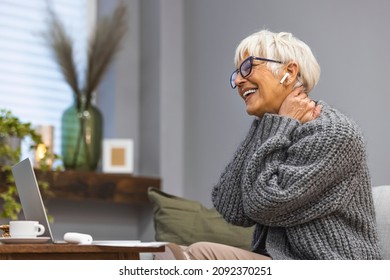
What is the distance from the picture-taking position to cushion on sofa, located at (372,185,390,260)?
2357 mm

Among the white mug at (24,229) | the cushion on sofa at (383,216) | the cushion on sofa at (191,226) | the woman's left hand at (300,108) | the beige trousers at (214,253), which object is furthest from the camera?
the cushion on sofa at (191,226)

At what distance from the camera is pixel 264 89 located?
7.36 ft

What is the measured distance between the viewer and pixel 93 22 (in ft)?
14.4

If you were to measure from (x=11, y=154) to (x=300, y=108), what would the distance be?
5.64 feet

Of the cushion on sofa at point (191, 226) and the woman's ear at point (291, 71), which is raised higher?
the woman's ear at point (291, 71)

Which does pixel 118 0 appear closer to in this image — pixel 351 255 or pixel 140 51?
pixel 140 51

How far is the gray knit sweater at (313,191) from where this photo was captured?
1.98 m

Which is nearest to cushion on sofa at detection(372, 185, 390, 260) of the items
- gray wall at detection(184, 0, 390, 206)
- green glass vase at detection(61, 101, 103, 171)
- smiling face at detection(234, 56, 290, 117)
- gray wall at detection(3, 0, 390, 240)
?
gray wall at detection(184, 0, 390, 206)

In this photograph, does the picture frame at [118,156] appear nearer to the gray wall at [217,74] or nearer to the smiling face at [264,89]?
the gray wall at [217,74]

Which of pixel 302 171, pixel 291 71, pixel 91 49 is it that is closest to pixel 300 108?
pixel 291 71

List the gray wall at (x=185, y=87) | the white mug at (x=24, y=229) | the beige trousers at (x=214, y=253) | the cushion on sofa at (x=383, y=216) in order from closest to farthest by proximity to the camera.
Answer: the white mug at (x=24, y=229) → the beige trousers at (x=214, y=253) → the cushion on sofa at (x=383, y=216) → the gray wall at (x=185, y=87)

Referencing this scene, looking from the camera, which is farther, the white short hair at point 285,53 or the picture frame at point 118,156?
the picture frame at point 118,156

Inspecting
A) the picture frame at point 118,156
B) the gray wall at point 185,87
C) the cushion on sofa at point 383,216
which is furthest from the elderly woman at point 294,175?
the picture frame at point 118,156

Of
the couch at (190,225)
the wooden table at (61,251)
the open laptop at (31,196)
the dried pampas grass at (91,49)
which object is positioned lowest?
the couch at (190,225)
